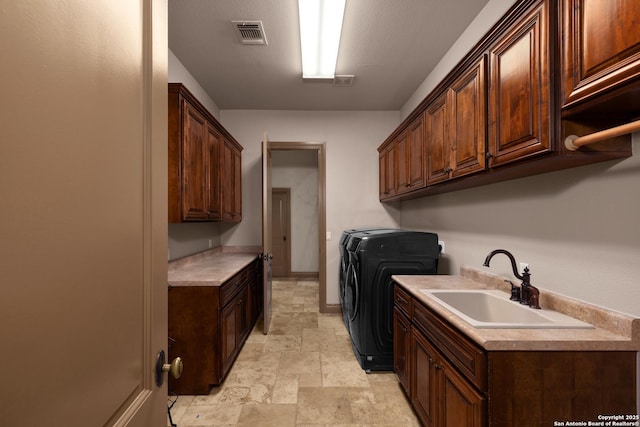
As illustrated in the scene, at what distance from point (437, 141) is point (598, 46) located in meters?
1.22

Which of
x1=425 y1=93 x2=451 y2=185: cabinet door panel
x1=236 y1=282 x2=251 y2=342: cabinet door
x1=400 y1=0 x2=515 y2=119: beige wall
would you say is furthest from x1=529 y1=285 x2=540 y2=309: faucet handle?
x1=236 y1=282 x2=251 y2=342: cabinet door

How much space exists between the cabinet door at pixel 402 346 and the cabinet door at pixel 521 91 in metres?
1.28

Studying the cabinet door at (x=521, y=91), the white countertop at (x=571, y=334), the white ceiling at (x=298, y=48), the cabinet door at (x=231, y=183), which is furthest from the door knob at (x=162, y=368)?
the cabinet door at (x=231, y=183)

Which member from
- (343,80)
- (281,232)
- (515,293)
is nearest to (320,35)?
(343,80)

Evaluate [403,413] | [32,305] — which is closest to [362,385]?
[403,413]

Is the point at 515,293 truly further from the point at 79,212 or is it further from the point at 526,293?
the point at 79,212

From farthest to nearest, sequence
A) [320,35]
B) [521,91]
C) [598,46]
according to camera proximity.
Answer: [320,35], [521,91], [598,46]

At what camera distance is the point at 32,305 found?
0.41m

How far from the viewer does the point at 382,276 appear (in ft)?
8.66

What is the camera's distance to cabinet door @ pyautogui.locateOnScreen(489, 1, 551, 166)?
122cm

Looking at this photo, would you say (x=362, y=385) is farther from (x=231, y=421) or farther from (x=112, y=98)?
(x=112, y=98)

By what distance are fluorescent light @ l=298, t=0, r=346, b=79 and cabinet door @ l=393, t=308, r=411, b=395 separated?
2294 mm

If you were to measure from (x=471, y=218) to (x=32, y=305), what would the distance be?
8.48 ft

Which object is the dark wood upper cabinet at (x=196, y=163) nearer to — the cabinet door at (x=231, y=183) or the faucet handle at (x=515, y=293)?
the cabinet door at (x=231, y=183)
